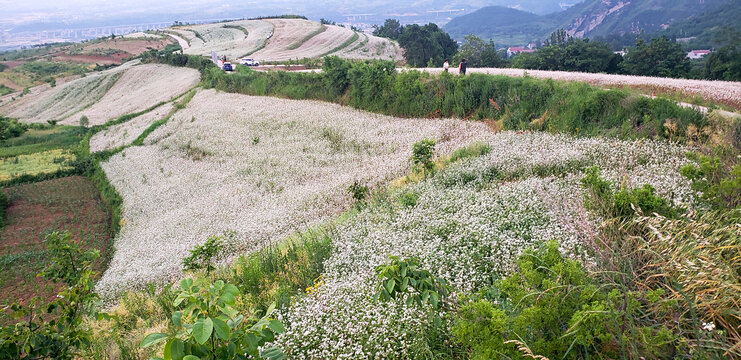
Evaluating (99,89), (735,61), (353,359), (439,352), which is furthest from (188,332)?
(99,89)

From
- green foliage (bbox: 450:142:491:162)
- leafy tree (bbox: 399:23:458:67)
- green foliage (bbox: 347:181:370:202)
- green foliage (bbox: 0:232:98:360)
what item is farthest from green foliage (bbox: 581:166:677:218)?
leafy tree (bbox: 399:23:458:67)

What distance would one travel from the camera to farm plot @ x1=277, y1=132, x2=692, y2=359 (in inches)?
173

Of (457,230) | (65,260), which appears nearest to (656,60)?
(457,230)

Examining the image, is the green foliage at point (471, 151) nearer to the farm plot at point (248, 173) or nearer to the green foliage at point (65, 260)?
the farm plot at point (248, 173)

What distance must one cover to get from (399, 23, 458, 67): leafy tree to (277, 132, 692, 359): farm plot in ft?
152

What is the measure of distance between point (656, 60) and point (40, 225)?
43.0m

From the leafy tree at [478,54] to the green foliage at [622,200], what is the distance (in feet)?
144

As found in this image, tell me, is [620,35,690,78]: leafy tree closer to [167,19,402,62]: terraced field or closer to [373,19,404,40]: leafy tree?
[167,19,402,62]: terraced field

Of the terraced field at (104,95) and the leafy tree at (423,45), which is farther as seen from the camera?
the leafy tree at (423,45)

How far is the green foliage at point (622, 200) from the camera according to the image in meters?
5.23

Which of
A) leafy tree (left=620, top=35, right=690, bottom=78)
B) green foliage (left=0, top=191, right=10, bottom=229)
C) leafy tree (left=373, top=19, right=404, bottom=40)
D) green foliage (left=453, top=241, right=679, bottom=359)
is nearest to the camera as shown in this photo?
green foliage (left=453, top=241, right=679, bottom=359)

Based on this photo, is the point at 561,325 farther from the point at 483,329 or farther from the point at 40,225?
the point at 40,225

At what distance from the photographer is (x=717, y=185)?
523 cm

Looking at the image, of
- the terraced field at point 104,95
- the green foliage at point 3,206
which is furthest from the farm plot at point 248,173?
the terraced field at point 104,95
